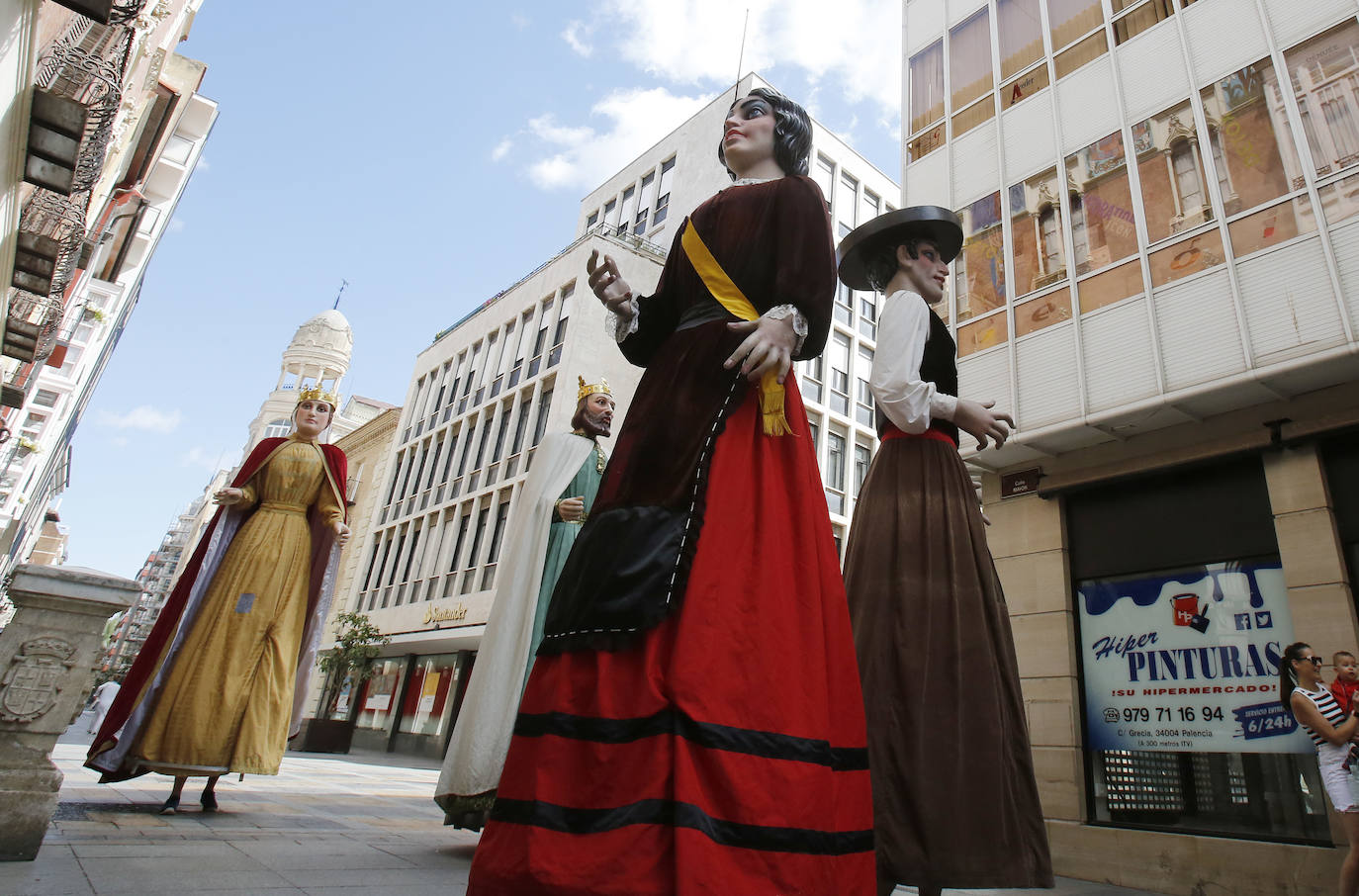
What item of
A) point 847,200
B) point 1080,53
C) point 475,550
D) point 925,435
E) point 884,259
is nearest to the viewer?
point 925,435

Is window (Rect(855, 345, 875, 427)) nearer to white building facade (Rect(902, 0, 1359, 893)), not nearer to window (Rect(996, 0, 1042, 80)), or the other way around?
window (Rect(996, 0, 1042, 80))

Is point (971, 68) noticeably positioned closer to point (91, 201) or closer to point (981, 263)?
point (981, 263)

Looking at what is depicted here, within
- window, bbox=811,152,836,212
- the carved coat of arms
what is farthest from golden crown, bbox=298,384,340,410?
window, bbox=811,152,836,212

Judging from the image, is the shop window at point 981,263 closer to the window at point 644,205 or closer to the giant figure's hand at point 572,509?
the giant figure's hand at point 572,509

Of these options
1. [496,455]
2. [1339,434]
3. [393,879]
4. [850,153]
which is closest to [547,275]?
[496,455]

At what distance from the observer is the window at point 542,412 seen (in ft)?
78.1

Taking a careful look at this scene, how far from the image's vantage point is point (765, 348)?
6.24 ft

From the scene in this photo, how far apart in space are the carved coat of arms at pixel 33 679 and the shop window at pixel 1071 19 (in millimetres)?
12207

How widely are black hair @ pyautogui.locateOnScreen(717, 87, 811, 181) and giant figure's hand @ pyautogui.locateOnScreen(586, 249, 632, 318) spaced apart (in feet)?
1.81

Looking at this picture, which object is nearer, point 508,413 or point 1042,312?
point 1042,312

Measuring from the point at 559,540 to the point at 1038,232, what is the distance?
8119 millimetres

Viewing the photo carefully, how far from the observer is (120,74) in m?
6.81

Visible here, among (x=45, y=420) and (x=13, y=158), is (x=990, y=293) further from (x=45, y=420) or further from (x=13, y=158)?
(x=45, y=420)

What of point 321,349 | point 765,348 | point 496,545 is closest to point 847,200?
point 496,545
